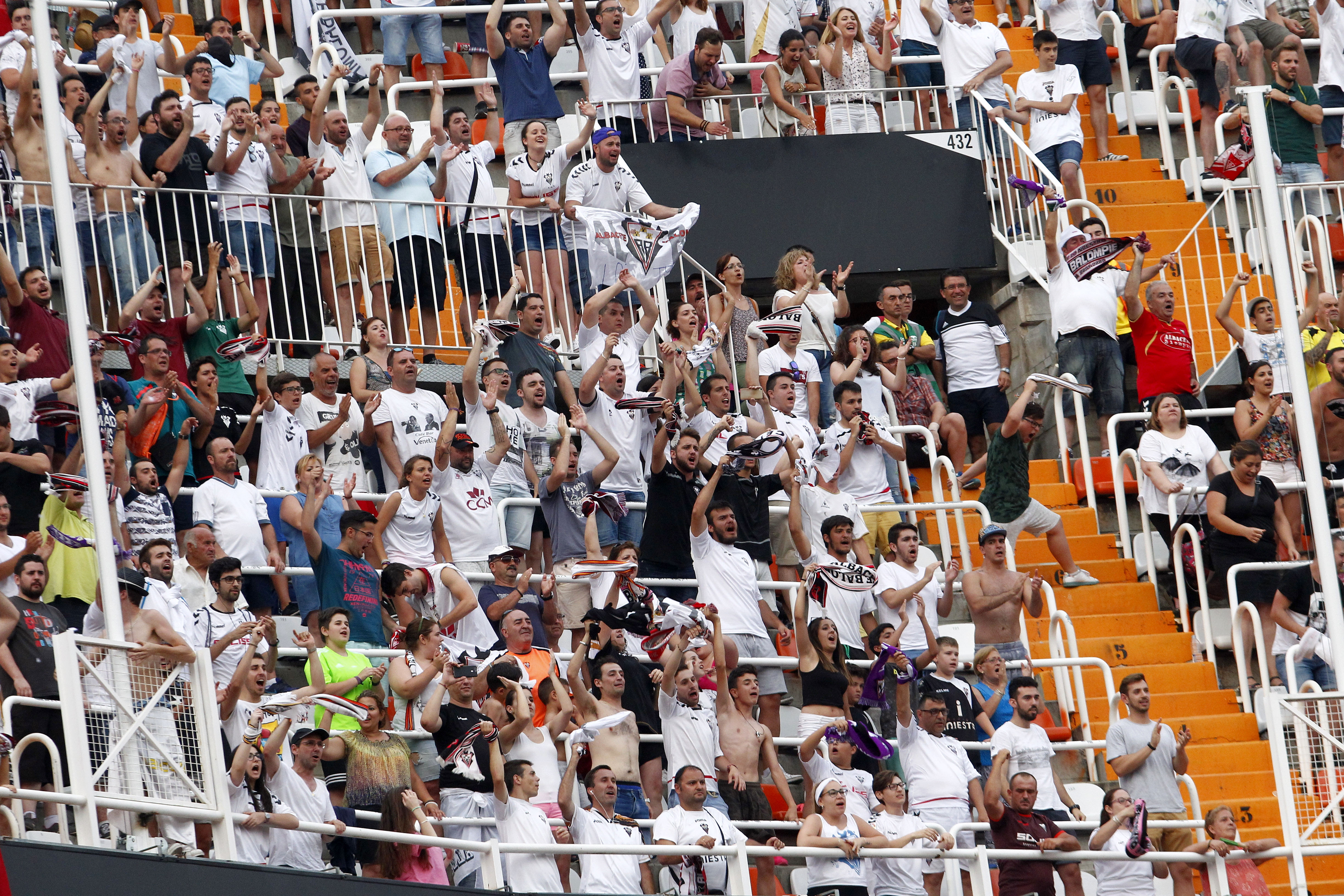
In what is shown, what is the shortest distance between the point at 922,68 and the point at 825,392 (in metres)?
4.09

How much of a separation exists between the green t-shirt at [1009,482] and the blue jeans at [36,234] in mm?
6332

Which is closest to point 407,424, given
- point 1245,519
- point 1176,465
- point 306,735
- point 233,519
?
point 233,519

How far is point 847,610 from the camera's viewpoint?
15.5 meters

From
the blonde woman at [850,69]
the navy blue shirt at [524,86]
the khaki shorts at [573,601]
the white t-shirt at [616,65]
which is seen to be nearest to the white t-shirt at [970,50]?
the blonde woman at [850,69]

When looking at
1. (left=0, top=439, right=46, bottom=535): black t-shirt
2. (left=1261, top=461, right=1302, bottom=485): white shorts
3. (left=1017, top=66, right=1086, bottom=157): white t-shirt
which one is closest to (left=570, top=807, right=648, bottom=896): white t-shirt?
(left=0, top=439, right=46, bottom=535): black t-shirt

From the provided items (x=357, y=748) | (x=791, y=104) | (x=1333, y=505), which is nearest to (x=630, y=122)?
(x=791, y=104)

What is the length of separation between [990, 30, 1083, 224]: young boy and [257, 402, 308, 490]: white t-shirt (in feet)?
23.1

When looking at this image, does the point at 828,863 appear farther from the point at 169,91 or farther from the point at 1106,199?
the point at 1106,199

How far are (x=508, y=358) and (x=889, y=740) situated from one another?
12.5ft

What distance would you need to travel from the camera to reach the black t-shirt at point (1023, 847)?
535 inches

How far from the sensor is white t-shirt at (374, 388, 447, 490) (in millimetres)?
15711

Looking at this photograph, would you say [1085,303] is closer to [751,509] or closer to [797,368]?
[797,368]

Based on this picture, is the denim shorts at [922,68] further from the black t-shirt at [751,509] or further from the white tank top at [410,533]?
the white tank top at [410,533]

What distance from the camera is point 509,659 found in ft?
44.6
